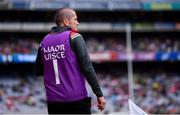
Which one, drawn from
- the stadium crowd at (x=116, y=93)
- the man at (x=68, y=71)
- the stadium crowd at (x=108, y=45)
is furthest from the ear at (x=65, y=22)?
A: the stadium crowd at (x=108, y=45)

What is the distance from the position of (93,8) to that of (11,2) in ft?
15.7

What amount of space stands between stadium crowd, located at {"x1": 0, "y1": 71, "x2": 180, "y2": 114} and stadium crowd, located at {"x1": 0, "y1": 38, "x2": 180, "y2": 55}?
4.76ft

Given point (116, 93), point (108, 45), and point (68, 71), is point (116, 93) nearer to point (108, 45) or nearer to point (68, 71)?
point (108, 45)

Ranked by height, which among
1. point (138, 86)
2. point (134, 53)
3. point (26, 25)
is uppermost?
point (26, 25)

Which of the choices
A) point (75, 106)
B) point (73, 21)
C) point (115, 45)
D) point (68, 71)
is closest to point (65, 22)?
point (73, 21)

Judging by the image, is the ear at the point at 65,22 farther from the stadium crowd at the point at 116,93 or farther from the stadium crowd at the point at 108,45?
the stadium crowd at the point at 108,45

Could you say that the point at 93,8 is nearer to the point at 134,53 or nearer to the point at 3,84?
the point at 134,53

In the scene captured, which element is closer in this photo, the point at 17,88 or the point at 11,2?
the point at 17,88

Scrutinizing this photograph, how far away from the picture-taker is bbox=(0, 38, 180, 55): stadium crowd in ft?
91.9

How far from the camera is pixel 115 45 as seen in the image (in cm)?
2914

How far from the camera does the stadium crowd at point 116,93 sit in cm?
2558

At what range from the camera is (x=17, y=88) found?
26531mm

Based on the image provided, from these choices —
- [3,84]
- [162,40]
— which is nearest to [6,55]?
[3,84]

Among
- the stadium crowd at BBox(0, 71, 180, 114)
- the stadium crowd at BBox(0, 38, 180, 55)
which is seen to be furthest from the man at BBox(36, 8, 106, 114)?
the stadium crowd at BBox(0, 38, 180, 55)
